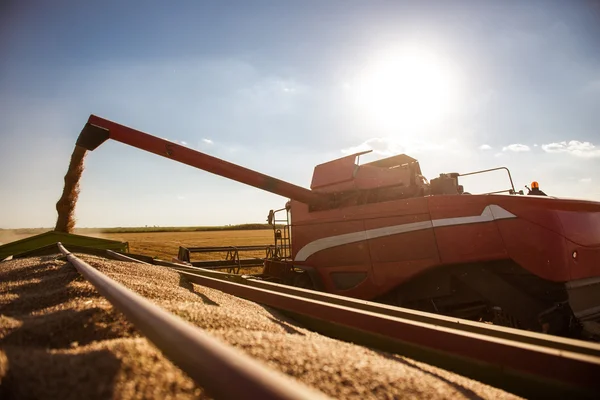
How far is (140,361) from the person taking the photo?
1.17m

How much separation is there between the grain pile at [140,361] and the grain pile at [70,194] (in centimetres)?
514

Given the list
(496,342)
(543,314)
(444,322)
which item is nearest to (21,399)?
(496,342)

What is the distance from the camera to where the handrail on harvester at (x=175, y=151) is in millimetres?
5863

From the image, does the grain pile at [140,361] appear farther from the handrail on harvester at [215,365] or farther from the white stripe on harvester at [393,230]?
the white stripe on harvester at [393,230]

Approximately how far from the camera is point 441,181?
4.62 meters

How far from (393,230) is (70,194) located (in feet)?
22.0

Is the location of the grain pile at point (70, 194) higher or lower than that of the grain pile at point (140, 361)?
higher

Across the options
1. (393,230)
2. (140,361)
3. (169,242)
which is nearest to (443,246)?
(393,230)

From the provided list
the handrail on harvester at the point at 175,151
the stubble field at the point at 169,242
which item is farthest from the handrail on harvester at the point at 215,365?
the stubble field at the point at 169,242

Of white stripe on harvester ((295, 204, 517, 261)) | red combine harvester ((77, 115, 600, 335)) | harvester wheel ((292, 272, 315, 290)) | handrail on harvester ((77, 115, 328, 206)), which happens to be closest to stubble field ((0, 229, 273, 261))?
handrail on harvester ((77, 115, 328, 206))

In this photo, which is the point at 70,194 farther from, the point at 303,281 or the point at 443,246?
the point at 443,246

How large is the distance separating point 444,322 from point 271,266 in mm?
4541

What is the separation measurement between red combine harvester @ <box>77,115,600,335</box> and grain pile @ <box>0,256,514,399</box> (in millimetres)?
2389

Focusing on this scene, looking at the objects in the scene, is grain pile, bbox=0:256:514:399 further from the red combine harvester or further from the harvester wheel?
the harvester wheel
